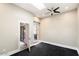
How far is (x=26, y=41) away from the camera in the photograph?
10.6 ft

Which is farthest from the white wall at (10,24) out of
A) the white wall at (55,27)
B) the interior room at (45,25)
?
the white wall at (55,27)

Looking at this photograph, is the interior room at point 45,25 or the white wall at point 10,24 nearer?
the white wall at point 10,24

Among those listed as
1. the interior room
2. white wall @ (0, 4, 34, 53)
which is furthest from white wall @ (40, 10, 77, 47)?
white wall @ (0, 4, 34, 53)

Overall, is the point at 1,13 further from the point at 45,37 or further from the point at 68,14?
the point at 68,14

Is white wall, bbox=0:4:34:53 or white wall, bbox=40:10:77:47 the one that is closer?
white wall, bbox=0:4:34:53

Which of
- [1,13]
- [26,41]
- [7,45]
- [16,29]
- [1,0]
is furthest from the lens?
[26,41]

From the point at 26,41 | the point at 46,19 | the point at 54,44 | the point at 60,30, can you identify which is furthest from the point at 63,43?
the point at 26,41

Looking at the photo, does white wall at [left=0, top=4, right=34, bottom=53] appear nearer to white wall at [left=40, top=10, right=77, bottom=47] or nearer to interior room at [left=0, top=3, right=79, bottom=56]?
interior room at [left=0, top=3, right=79, bottom=56]

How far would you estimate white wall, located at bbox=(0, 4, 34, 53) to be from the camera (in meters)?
2.08

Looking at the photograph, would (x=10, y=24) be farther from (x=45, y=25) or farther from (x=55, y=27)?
(x=55, y=27)

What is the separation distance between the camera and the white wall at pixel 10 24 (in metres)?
2.08

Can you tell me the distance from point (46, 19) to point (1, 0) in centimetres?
145

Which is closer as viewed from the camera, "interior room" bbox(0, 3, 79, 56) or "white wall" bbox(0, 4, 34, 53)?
"white wall" bbox(0, 4, 34, 53)

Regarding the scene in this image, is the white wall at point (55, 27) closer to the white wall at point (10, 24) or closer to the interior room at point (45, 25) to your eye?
the interior room at point (45, 25)
